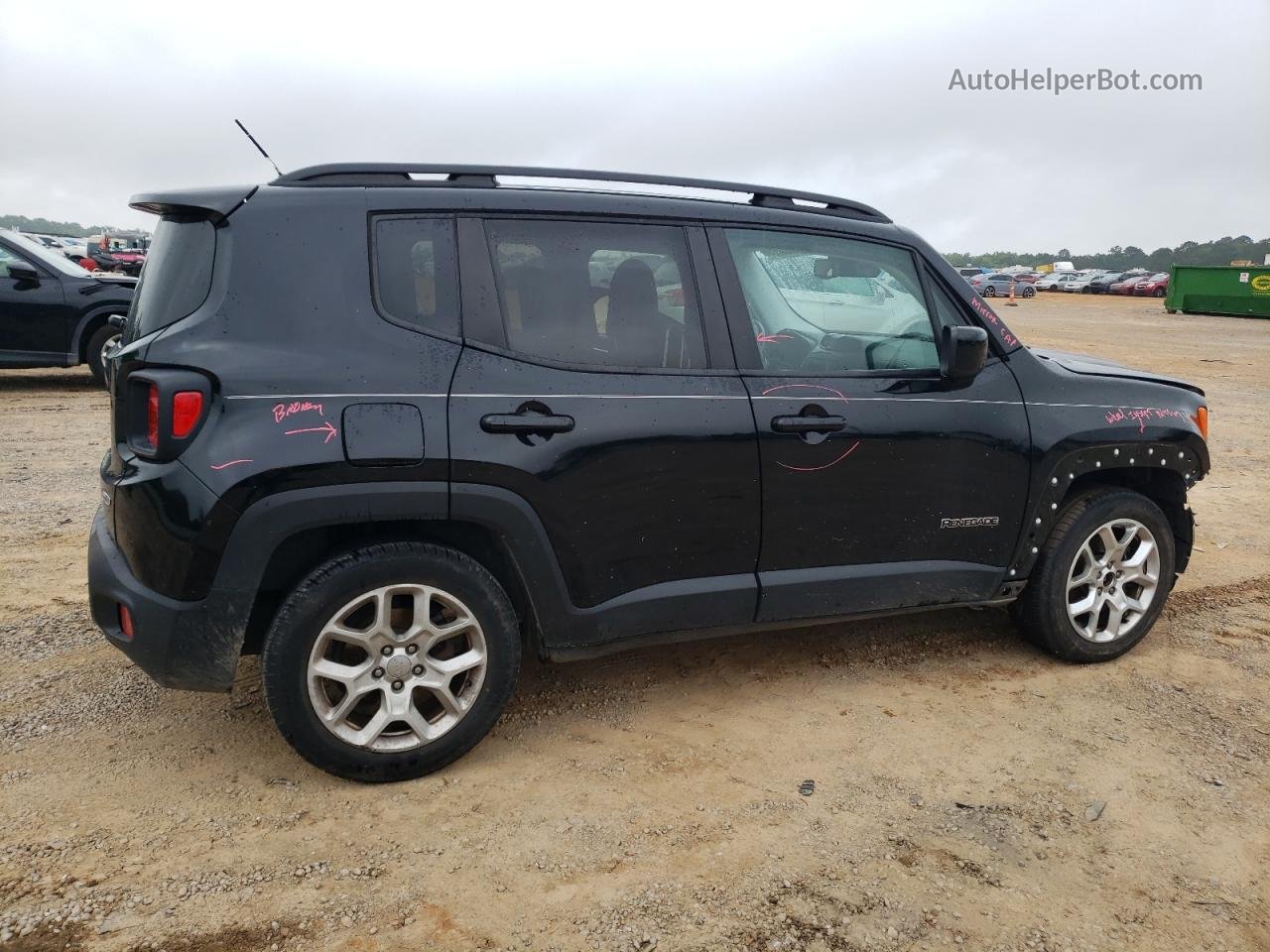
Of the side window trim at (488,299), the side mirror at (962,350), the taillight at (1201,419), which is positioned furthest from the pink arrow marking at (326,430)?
the taillight at (1201,419)

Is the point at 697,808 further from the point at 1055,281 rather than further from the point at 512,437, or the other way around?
the point at 1055,281

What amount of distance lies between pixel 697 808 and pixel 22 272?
9.79m

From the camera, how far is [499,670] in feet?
10.5

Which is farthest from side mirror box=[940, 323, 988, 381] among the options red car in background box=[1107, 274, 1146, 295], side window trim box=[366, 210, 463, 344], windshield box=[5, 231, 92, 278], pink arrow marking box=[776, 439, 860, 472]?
red car in background box=[1107, 274, 1146, 295]

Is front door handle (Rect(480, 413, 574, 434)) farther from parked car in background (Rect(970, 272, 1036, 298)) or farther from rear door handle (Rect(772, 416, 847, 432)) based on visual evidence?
parked car in background (Rect(970, 272, 1036, 298))

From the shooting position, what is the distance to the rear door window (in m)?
3.25

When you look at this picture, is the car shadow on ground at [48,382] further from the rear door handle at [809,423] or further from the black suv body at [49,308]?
the rear door handle at [809,423]

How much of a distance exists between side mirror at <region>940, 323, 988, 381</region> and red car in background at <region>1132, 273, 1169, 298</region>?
5287 cm

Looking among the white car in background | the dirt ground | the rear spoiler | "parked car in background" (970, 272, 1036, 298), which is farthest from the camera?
the white car in background

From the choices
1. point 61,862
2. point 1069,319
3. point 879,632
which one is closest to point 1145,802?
point 879,632

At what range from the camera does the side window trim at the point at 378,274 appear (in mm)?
3098

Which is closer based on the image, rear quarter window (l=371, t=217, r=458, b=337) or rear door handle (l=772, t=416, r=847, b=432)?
rear quarter window (l=371, t=217, r=458, b=337)

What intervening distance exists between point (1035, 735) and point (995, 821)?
25.9 inches

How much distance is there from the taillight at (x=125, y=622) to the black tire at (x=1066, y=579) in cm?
335
